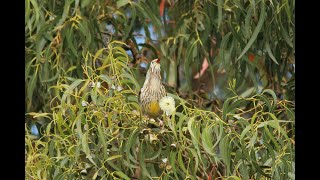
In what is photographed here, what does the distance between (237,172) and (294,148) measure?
0.16m

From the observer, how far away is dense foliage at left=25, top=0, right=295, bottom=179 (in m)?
2.46

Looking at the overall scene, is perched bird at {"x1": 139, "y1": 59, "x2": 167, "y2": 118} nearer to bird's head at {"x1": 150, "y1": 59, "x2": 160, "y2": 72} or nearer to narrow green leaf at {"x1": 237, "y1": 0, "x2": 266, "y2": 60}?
bird's head at {"x1": 150, "y1": 59, "x2": 160, "y2": 72}

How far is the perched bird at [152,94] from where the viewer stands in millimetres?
2578

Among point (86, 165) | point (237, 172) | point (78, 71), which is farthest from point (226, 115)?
point (78, 71)

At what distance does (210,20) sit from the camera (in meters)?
2.97

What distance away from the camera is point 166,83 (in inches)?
125

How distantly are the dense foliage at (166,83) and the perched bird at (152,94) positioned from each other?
3 cm

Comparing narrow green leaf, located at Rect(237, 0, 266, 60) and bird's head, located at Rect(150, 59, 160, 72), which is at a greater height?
narrow green leaf, located at Rect(237, 0, 266, 60)

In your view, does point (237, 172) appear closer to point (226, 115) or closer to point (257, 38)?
point (226, 115)

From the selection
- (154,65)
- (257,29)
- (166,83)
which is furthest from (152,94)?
(166,83)

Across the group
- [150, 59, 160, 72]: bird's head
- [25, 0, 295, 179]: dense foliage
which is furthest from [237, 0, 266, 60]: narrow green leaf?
[150, 59, 160, 72]: bird's head

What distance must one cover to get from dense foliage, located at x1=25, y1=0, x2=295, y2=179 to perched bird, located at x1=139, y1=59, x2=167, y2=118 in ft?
0.10
